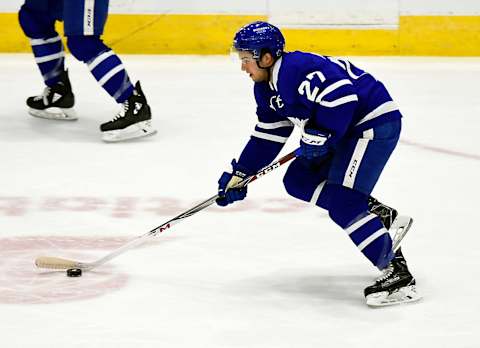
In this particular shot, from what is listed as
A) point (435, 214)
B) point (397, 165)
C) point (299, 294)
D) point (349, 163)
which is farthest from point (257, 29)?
point (397, 165)

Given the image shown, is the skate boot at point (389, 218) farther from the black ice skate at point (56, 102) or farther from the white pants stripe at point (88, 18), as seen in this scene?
the black ice skate at point (56, 102)

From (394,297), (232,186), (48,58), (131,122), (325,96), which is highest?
(325,96)

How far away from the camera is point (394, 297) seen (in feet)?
9.07

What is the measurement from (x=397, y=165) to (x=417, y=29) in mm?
2583

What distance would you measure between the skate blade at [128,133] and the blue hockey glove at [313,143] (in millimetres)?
2232

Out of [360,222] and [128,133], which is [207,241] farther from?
[128,133]

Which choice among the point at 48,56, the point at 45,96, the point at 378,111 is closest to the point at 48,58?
the point at 48,56

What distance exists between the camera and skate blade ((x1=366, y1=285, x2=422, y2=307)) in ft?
9.02

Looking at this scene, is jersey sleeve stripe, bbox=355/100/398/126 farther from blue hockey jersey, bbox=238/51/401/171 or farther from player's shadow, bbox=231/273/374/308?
player's shadow, bbox=231/273/374/308

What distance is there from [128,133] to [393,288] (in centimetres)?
232

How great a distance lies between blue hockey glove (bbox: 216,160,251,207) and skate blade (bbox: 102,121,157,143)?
1.92 meters

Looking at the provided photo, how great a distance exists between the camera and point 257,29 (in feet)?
9.04

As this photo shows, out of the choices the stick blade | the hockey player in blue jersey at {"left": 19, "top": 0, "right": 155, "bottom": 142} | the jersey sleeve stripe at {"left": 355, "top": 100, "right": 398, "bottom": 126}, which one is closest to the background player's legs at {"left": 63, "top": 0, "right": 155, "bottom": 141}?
the hockey player in blue jersey at {"left": 19, "top": 0, "right": 155, "bottom": 142}

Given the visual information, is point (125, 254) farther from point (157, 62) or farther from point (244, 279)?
point (157, 62)
